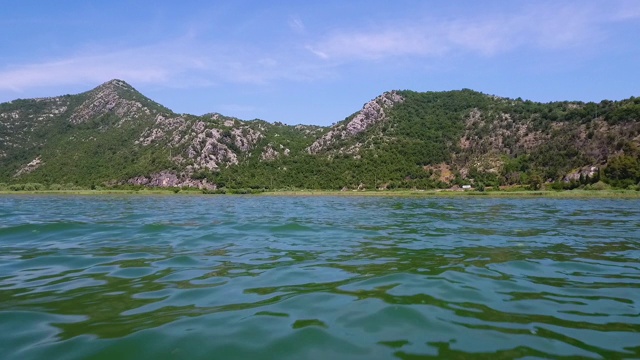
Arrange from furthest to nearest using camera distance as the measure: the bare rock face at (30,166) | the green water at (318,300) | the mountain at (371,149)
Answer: the bare rock face at (30,166) → the mountain at (371,149) → the green water at (318,300)

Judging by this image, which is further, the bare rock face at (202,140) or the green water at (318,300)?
the bare rock face at (202,140)

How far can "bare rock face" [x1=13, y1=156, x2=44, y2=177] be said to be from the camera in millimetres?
162375

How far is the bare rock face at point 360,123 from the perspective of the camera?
180 meters

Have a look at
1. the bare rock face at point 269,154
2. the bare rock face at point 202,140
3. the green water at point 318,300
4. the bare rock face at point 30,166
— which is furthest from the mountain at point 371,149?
the green water at point 318,300

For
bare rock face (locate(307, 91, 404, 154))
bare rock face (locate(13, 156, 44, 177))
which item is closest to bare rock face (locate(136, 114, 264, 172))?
bare rock face (locate(307, 91, 404, 154))

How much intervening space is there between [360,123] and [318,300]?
178 metres

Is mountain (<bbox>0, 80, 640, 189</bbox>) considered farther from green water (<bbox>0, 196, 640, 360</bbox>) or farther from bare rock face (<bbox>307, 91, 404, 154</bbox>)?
green water (<bbox>0, 196, 640, 360</bbox>)

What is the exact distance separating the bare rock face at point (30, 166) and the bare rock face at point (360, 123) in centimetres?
11077

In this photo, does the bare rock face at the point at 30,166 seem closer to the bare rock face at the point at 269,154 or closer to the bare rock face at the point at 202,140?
the bare rock face at the point at 202,140

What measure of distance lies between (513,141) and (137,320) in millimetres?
151530

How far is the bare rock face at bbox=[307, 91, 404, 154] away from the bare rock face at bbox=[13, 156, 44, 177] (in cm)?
11077

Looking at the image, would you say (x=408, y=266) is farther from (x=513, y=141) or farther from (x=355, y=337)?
(x=513, y=141)

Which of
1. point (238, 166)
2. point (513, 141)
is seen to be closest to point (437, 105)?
Result: point (513, 141)

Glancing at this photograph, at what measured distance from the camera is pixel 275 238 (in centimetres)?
1658
